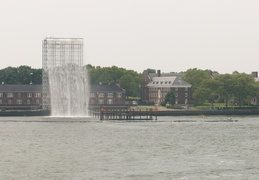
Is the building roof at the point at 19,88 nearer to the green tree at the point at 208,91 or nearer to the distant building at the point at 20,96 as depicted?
the distant building at the point at 20,96

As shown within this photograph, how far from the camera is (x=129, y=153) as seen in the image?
7388 centimetres

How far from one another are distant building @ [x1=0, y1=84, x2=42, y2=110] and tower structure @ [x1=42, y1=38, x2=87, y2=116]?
25.5 m

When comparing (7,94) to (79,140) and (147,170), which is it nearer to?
(79,140)

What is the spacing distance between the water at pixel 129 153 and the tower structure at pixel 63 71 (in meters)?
46.1

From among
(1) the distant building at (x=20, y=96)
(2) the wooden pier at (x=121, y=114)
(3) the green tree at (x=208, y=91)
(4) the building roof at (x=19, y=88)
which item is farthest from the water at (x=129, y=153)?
(4) the building roof at (x=19, y=88)

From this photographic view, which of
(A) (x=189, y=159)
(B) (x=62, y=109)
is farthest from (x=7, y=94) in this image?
(A) (x=189, y=159)

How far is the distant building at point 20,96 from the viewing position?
194250 millimetres

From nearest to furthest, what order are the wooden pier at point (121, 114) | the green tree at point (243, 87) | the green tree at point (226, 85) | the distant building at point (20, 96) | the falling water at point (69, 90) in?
the wooden pier at point (121, 114) → the falling water at point (69, 90) → the green tree at point (243, 87) → the distant building at point (20, 96) → the green tree at point (226, 85)

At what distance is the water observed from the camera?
191ft

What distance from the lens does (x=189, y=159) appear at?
222 ft

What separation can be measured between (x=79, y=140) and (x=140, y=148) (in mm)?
14649

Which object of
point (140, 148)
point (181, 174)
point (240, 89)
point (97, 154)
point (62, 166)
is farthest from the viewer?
point (240, 89)

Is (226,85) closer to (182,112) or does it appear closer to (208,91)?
(208,91)

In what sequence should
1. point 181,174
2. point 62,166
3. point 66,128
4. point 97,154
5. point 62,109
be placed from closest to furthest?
point 181,174 → point 62,166 → point 97,154 → point 66,128 → point 62,109
